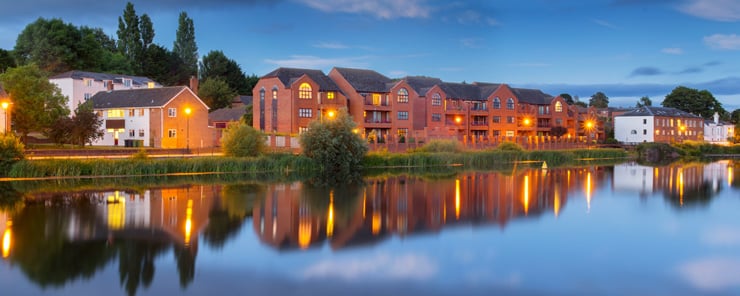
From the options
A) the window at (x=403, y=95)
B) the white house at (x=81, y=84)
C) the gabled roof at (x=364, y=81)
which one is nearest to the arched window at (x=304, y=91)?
the gabled roof at (x=364, y=81)

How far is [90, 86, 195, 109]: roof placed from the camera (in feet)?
221

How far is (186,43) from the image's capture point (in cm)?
11775

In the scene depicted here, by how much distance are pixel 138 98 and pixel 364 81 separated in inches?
995

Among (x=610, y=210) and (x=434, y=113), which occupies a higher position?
(x=434, y=113)

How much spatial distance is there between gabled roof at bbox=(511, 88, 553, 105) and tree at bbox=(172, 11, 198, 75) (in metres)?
55.3

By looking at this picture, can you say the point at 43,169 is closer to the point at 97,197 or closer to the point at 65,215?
the point at 97,197

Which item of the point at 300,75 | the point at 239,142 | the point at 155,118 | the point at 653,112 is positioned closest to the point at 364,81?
the point at 300,75

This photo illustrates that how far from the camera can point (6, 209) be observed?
1114 inches

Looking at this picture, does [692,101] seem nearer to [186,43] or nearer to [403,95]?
[403,95]

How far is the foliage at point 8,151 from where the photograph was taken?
1598 inches

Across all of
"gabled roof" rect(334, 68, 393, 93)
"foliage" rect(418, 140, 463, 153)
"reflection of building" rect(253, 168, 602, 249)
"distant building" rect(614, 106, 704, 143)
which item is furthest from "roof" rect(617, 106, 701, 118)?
"reflection of building" rect(253, 168, 602, 249)

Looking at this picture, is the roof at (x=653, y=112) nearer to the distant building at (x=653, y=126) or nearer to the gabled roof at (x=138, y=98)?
the distant building at (x=653, y=126)

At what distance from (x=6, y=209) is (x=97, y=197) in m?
4.95

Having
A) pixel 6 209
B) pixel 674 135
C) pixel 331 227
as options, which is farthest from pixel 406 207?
pixel 674 135
